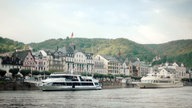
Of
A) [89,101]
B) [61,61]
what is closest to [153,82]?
[61,61]

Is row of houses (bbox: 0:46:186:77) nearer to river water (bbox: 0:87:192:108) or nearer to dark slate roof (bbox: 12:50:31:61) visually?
dark slate roof (bbox: 12:50:31:61)

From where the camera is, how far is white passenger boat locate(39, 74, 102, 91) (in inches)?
3356

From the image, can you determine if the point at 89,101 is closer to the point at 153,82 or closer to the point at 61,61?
the point at 153,82

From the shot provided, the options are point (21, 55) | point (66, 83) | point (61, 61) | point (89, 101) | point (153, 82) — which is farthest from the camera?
point (61, 61)

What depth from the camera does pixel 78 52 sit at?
16438 centimetres

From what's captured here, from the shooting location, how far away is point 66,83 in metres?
89.1

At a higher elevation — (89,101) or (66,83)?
(66,83)

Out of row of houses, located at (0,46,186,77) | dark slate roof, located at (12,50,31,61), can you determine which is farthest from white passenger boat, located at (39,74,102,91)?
dark slate roof, located at (12,50,31,61)

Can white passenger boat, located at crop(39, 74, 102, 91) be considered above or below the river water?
above

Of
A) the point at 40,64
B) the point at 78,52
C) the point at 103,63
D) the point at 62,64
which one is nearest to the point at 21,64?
the point at 40,64

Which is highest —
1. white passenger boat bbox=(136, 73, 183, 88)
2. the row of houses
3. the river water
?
the row of houses

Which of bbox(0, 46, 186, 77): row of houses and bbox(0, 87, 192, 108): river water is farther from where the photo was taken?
bbox(0, 46, 186, 77): row of houses

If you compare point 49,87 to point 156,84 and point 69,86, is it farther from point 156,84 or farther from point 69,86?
point 156,84

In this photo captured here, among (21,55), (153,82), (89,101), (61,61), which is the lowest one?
(89,101)
